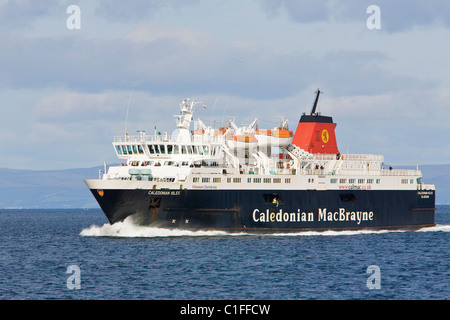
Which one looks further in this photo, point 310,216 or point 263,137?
point 263,137

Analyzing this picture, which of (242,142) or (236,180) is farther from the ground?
(242,142)

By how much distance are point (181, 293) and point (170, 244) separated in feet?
58.7

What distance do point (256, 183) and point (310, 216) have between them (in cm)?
698

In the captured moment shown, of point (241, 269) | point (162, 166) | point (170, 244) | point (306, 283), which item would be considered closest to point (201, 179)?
point (162, 166)

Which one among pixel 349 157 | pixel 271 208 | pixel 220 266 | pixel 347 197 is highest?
pixel 349 157

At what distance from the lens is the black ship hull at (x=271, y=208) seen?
60.1 metres

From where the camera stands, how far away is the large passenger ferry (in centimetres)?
6050

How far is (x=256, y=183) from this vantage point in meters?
64.7

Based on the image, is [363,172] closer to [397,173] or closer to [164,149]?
[397,173]

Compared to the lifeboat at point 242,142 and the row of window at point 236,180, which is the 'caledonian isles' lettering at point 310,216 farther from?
the lifeboat at point 242,142

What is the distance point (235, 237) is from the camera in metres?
61.9
